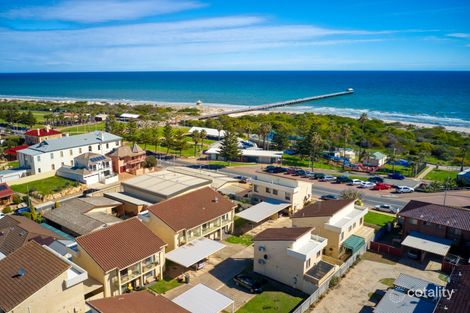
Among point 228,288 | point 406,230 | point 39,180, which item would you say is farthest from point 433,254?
point 39,180

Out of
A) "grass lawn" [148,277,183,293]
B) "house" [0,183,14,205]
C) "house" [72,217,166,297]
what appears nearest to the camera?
"house" [72,217,166,297]

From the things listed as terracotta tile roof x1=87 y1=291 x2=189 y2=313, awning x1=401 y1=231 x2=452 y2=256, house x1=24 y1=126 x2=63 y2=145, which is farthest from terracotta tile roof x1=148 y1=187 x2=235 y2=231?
house x1=24 y1=126 x2=63 y2=145

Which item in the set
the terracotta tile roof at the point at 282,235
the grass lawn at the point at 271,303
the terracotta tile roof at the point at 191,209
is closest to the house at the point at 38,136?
the terracotta tile roof at the point at 191,209

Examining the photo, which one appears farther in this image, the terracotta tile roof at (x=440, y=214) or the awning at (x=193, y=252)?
the terracotta tile roof at (x=440, y=214)

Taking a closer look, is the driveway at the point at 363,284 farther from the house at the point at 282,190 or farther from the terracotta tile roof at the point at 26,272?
the terracotta tile roof at the point at 26,272

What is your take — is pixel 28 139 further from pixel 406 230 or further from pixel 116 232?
pixel 406 230

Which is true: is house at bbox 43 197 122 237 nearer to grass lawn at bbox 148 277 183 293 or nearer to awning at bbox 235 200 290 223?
grass lawn at bbox 148 277 183 293

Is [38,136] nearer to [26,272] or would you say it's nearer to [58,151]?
[58,151]
